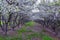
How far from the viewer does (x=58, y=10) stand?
21.9m

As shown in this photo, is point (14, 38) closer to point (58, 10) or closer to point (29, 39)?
point (29, 39)

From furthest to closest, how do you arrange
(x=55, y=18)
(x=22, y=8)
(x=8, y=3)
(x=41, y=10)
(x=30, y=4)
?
(x=41, y=10), (x=55, y=18), (x=30, y=4), (x=22, y=8), (x=8, y=3)

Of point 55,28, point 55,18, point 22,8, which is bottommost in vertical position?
point 55,28

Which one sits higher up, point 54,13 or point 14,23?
point 54,13

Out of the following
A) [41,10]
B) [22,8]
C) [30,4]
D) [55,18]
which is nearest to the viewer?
[22,8]

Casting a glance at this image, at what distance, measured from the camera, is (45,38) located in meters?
19.0

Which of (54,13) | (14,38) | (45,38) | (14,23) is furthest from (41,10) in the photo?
(14,38)

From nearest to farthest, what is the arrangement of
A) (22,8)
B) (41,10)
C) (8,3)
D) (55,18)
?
(8,3) < (22,8) < (55,18) < (41,10)

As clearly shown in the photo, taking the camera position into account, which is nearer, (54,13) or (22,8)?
(22,8)

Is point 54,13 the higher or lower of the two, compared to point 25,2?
lower

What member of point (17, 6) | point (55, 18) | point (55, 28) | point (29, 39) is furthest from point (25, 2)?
point (55, 28)

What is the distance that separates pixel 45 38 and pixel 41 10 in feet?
19.0

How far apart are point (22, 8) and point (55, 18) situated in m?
6.13

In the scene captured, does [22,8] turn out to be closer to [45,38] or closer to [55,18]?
[45,38]
